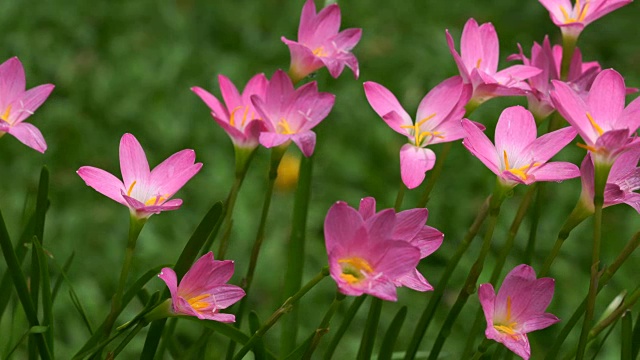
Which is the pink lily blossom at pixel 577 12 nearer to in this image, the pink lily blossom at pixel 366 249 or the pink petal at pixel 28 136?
the pink lily blossom at pixel 366 249

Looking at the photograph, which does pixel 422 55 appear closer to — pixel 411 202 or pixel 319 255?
pixel 411 202

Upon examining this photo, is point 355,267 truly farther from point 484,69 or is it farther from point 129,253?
point 484,69

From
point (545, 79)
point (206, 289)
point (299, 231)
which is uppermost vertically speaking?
point (545, 79)

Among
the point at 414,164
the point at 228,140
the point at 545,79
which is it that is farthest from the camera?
the point at 228,140

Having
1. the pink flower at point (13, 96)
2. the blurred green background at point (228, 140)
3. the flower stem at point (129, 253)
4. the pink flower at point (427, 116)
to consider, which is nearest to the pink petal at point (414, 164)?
the pink flower at point (427, 116)

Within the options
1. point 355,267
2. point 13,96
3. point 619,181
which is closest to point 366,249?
point 355,267

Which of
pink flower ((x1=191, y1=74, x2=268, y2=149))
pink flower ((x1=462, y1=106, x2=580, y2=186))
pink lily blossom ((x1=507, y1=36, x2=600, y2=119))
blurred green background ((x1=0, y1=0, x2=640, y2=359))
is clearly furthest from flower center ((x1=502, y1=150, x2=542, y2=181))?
blurred green background ((x1=0, y1=0, x2=640, y2=359))
